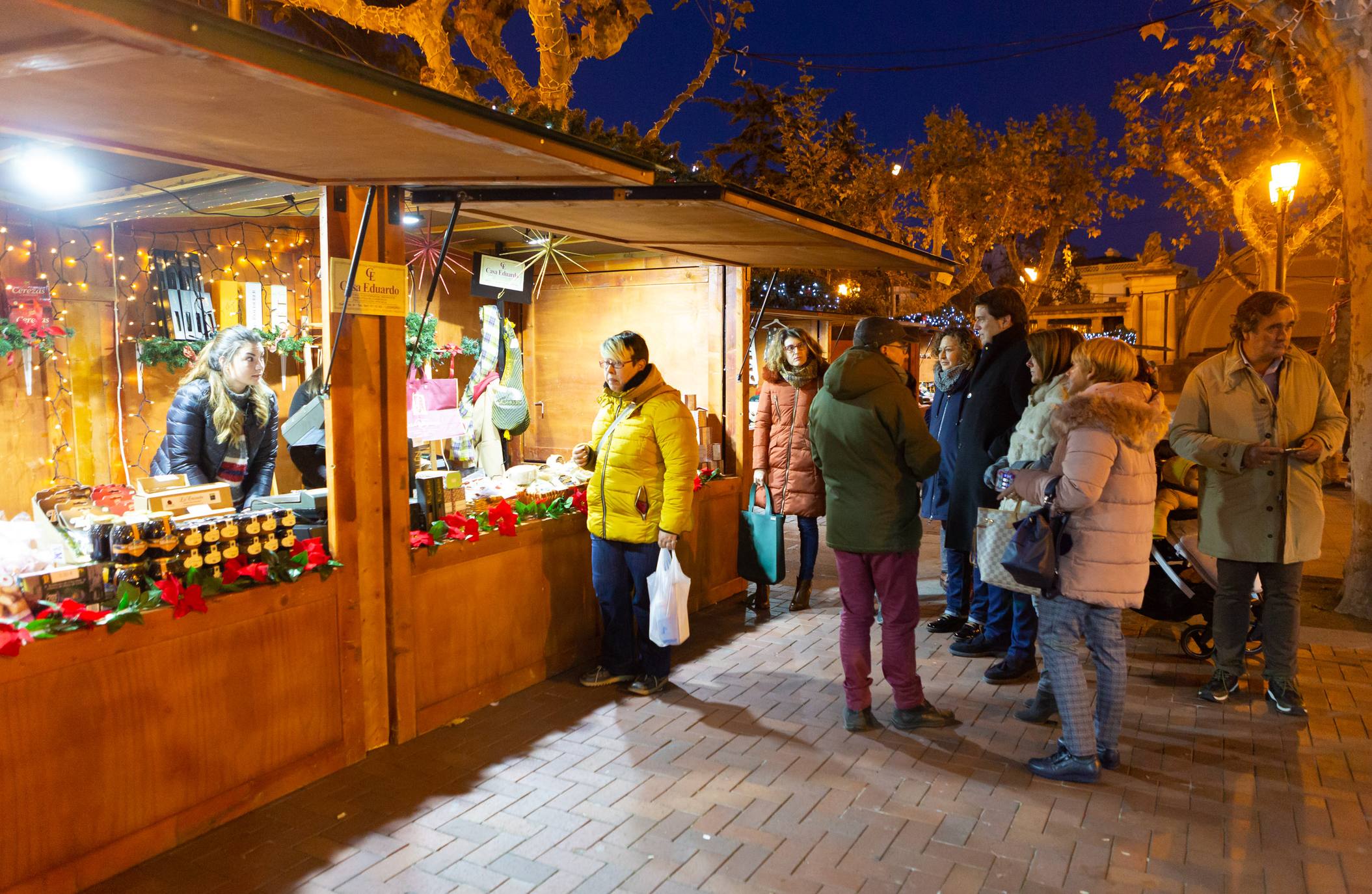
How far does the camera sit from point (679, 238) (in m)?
6.11

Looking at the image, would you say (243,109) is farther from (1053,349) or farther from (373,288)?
(1053,349)

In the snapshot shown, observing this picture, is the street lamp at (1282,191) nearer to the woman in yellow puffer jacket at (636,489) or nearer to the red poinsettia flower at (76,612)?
the woman in yellow puffer jacket at (636,489)

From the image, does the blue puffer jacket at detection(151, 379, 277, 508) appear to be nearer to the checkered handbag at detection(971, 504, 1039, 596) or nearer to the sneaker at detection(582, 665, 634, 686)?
the sneaker at detection(582, 665, 634, 686)

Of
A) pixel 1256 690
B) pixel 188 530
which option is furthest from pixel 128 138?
pixel 1256 690

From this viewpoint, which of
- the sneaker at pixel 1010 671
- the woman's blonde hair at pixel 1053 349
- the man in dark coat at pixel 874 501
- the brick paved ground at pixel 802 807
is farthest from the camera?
the sneaker at pixel 1010 671

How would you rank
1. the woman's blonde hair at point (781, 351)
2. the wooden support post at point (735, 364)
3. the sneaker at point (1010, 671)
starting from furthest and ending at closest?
the wooden support post at point (735, 364) → the woman's blonde hair at point (781, 351) → the sneaker at point (1010, 671)

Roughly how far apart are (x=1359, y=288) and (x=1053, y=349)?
12.5 ft

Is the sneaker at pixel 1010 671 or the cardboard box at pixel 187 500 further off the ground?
the cardboard box at pixel 187 500

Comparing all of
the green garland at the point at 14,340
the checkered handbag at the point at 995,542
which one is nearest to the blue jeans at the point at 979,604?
the checkered handbag at the point at 995,542

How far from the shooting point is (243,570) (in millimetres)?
3586

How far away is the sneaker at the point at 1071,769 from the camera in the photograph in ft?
12.9

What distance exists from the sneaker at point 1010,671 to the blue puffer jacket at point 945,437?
1.01m

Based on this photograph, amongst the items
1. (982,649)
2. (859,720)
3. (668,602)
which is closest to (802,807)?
(859,720)

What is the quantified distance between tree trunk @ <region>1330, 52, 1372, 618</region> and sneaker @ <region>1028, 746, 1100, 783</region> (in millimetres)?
4111
